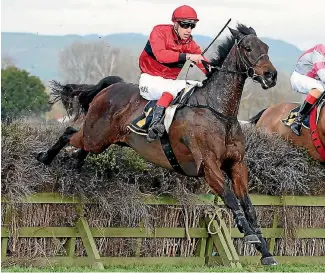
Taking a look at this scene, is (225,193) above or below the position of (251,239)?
above

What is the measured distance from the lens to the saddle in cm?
809

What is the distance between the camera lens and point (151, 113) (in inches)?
325

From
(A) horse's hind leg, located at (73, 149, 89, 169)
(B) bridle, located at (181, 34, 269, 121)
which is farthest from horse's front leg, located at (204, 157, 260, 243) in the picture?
(A) horse's hind leg, located at (73, 149, 89, 169)

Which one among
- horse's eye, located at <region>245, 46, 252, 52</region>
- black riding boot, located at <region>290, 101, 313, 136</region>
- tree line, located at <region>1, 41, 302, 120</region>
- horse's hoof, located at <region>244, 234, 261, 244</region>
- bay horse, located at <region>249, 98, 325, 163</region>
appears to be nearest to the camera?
horse's hoof, located at <region>244, 234, 261, 244</region>

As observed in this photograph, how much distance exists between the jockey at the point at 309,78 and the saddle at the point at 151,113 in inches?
92.1

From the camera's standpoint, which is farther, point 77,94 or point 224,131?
point 77,94

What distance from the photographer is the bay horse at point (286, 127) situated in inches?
398

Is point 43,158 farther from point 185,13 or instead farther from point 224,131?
point 185,13

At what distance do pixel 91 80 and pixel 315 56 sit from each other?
193ft

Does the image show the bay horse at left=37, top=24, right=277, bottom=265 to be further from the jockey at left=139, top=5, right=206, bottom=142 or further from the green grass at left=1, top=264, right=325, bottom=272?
the green grass at left=1, top=264, right=325, bottom=272

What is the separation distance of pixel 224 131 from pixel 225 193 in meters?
0.60

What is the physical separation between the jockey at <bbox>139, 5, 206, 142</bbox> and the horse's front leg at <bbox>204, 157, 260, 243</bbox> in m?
0.64

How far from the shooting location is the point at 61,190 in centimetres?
846

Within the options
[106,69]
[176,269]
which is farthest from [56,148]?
[106,69]
